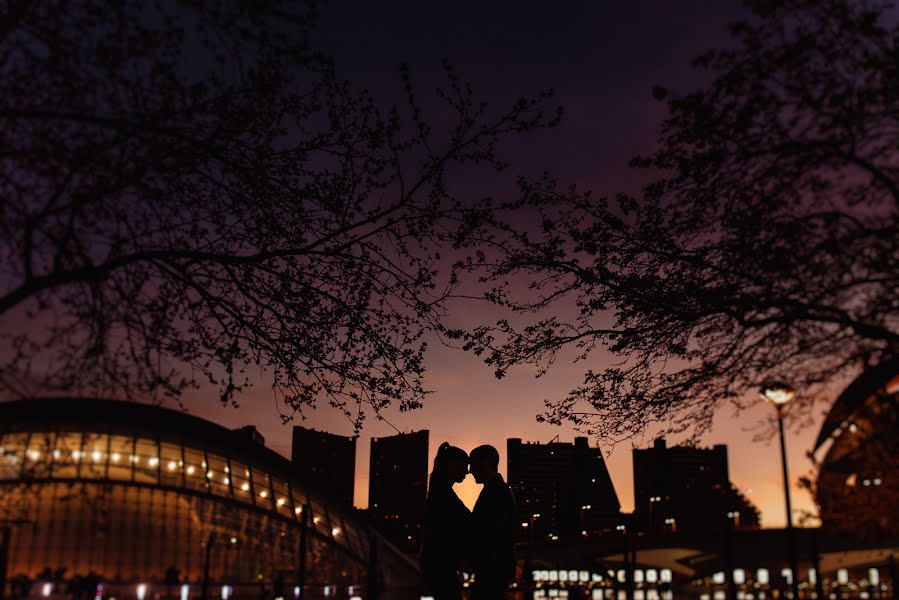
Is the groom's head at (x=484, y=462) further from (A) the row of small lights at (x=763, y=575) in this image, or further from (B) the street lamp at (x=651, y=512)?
(B) the street lamp at (x=651, y=512)

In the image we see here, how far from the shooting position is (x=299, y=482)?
52031mm

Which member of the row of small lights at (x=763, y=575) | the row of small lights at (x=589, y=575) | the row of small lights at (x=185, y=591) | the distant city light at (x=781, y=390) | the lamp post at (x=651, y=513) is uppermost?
the distant city light at (x=781, y=390)

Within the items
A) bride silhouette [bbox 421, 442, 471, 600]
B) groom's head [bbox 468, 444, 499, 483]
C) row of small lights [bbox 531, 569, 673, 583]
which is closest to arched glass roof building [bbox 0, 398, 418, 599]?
row of small lights [bbox 531, 569, 673, 583]

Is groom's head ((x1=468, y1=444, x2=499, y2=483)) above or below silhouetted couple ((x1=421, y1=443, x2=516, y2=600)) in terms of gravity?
above

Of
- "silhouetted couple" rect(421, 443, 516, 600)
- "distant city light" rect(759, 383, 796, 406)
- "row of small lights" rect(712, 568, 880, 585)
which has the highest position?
"distant city light" rect(759, 383, 796, 406)

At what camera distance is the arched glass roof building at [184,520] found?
4006 centimetres

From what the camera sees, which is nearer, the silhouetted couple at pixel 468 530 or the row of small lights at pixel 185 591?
the silhouetted couple at pixel 468 530

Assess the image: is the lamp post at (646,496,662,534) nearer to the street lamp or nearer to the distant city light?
the street lamp

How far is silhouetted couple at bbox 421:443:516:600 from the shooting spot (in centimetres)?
595

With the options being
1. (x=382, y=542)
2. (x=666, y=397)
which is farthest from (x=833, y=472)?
(x=382, y=542)

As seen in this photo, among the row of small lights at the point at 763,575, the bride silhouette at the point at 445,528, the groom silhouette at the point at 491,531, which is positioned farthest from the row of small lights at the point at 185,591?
the row of small lights at the point at 763,575

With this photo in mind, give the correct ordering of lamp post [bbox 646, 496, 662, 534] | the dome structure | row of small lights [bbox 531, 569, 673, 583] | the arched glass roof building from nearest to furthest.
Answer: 1. the dome structure
2. the arched glass roof building
3. row of small lights [bbox 531, 569, 673, 583]
4. lamp post [bbox 646, 496, 662, 534]

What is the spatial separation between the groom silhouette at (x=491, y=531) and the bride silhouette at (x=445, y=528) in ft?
0.42

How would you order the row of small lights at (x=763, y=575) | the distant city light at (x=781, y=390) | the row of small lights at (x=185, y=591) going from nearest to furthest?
the distant city light at (x=781, y=390) < the row of small lights at (x=185, y=591) < the row of small lights at (x=763, y=575)
